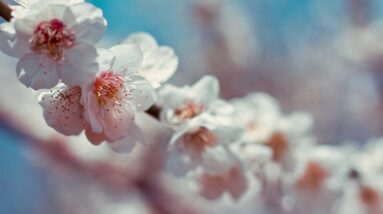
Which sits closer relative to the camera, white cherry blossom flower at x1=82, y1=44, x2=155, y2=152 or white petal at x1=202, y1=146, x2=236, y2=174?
white cherry blossom flower at x1=82, y1=44, x2=155, y2=152

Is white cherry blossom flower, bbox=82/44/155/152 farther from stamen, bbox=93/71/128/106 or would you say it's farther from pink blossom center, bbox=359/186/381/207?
pink blossom center, bbox=359/186/381/207

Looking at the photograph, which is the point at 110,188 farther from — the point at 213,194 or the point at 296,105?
the point at 213,194

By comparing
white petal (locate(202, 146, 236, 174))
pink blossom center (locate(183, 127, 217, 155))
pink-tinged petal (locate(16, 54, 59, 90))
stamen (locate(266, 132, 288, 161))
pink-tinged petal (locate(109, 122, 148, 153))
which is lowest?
pink-tinged petal (locate(16, 54, 59, 90))

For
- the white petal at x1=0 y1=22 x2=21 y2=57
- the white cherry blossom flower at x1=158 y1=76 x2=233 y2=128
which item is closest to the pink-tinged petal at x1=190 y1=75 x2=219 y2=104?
the white cherry blossom flower at x1=158 y1=76 x2=233 y2=128

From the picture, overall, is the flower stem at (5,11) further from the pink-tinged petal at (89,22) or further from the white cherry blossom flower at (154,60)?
the white cherry blossom flower at (154,60)

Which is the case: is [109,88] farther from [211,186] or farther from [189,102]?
[211,186]

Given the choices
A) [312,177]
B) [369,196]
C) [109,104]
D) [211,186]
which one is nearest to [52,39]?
[109,104]

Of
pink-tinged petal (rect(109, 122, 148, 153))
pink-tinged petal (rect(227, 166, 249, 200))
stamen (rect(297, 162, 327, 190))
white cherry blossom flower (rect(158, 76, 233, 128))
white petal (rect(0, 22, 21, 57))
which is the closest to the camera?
white petal (rect(0, 22, 21, 57))
